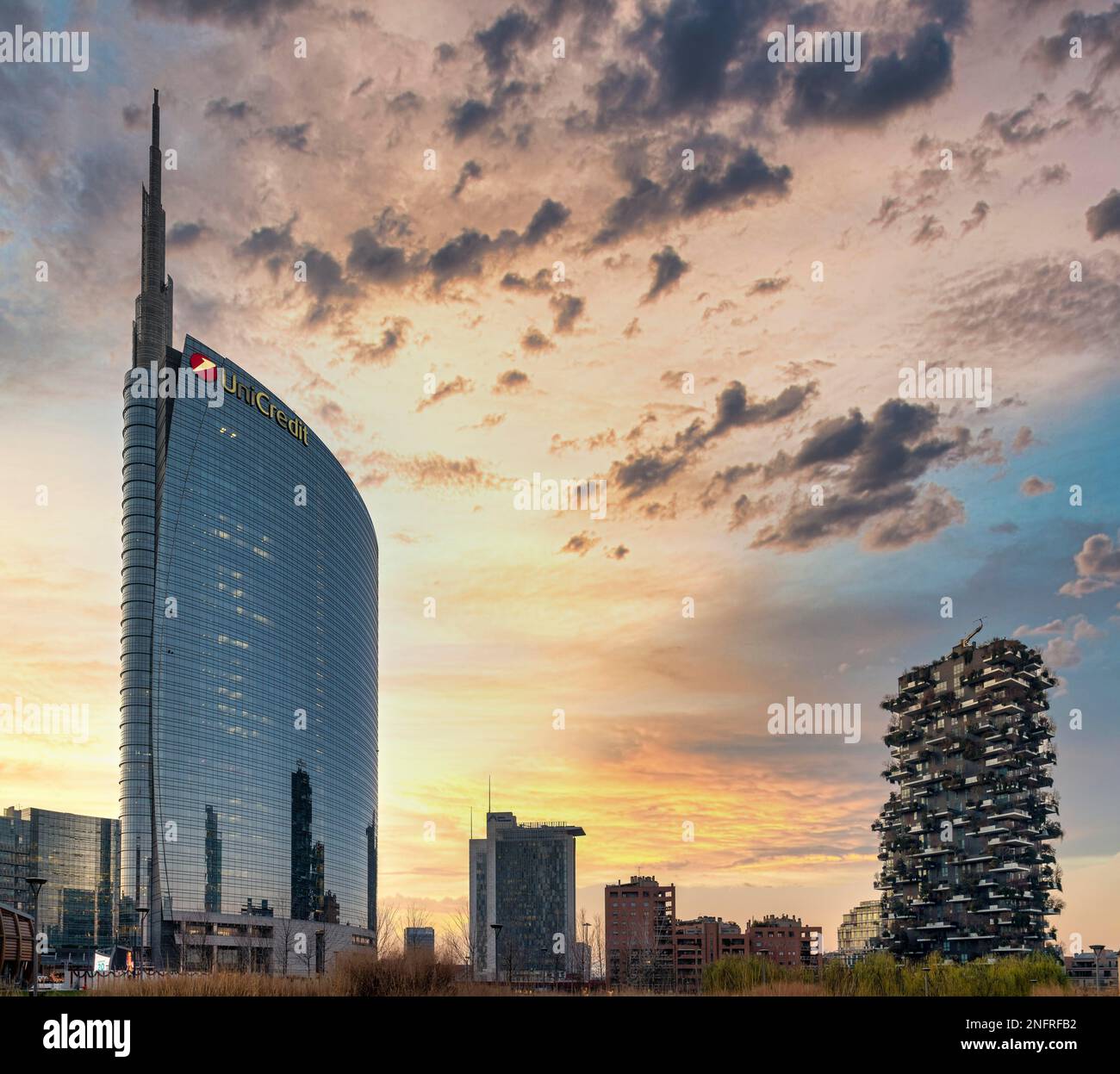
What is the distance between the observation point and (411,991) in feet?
143

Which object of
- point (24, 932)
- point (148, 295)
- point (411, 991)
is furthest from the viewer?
point (148, 295)

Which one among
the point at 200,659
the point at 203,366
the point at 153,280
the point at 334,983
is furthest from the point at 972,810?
the point at 153,280

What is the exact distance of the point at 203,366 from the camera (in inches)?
7269

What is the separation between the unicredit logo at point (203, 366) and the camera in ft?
603

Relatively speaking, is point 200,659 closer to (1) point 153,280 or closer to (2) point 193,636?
(2) point 193,636

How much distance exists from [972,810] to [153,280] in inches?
5766

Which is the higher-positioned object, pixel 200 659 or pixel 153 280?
pixel 153 280

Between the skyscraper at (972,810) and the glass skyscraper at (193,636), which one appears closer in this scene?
the skyscraper at (972,810)

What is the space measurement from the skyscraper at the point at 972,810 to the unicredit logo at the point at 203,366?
386ft
